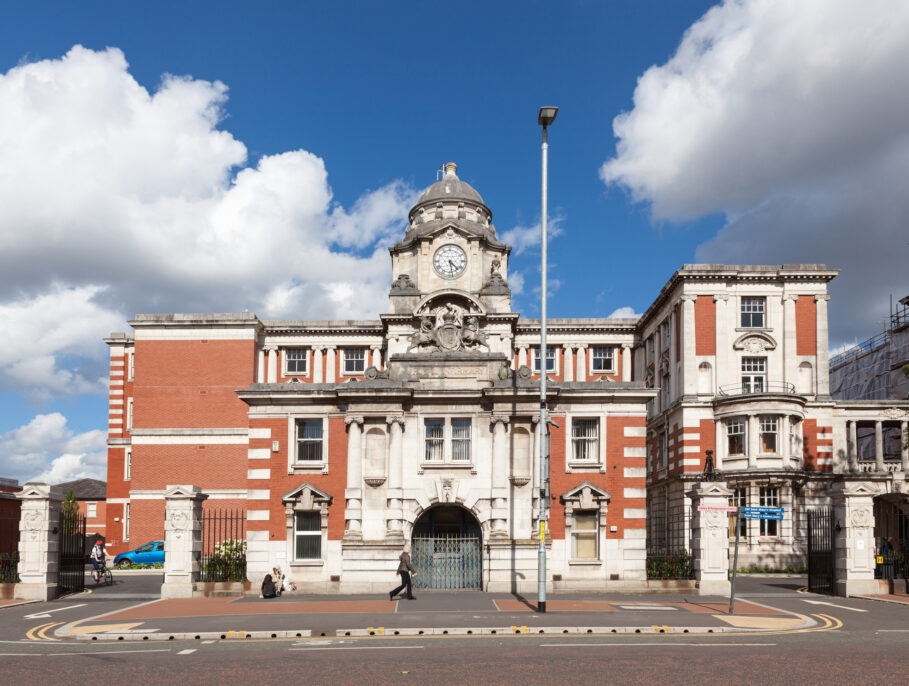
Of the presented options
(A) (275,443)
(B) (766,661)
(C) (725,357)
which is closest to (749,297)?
(C) (725,357)

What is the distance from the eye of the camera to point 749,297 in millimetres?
55469

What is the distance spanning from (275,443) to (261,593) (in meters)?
5.18

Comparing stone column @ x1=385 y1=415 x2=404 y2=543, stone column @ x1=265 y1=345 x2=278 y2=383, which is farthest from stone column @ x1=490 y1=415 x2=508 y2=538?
stone column @ x1=265 y1=345 x2=278 y2=383

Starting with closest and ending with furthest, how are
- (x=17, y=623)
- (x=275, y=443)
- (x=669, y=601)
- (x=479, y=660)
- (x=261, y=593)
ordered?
1. (x=479, y=660)
2. (x=17, y=623)
3. (x=669, y=601)
4. (x=261, y=593)
5. (x=275, y=443)

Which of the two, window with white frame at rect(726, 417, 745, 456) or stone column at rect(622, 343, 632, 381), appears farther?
stone column at rect(622, 343, 632, 381)

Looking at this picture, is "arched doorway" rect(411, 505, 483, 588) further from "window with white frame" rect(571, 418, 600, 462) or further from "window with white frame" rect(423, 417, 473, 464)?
"window with white frame" rect(571, 418, 600, 462)

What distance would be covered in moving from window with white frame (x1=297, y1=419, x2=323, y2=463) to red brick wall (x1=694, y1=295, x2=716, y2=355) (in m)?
30.8

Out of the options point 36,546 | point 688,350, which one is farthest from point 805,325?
point 36,546

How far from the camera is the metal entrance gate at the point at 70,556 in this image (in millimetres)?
30541

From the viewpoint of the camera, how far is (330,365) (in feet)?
225

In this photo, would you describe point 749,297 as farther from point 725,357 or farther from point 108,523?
point 108,523

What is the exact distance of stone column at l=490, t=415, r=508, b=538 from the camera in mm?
30062

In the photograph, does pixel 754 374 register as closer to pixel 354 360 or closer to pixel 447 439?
pixel 354 360

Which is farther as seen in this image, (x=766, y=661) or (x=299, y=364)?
(x=299, y=364)
